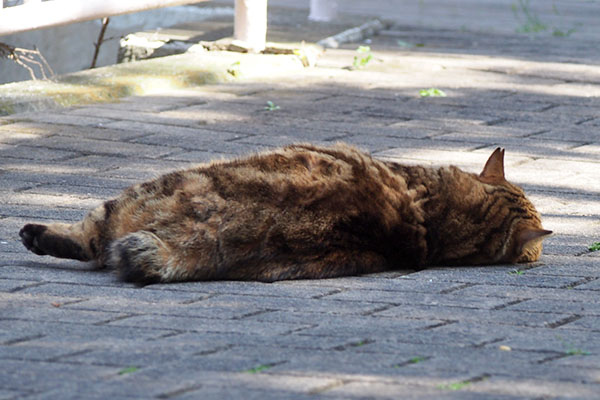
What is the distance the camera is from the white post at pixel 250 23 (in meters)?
8.72

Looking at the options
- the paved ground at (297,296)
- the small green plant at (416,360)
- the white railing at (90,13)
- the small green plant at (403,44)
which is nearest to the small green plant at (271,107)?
the paved ground at (297,296)

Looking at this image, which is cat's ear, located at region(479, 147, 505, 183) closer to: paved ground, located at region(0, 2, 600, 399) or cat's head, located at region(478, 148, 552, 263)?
cat's head, located at region(478, 148, 552, 263)

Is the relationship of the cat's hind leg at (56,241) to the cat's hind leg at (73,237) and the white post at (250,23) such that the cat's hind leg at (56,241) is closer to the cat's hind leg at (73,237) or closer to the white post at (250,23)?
the cat's hind leg at (73,237)

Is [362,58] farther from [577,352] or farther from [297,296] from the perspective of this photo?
[577,352]

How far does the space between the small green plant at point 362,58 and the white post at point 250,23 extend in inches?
30.4

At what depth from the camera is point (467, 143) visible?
6555mm

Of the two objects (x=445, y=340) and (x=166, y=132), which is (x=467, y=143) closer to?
(x=166, y=132)

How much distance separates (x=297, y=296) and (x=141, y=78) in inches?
165

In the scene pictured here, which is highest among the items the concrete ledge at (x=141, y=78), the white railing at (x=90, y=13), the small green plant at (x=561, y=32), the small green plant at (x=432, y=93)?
the white railing at (x=90, y=13)

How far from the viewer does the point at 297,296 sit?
12.4 ft

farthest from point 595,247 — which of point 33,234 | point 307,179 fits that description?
point 33,234

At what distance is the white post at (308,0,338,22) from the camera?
10734 mm

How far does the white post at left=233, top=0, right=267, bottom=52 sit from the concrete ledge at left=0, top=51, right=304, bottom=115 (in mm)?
142

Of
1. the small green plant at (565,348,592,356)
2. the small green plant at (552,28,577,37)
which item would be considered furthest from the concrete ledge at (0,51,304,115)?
the small green plant at (565,348,592,356)
